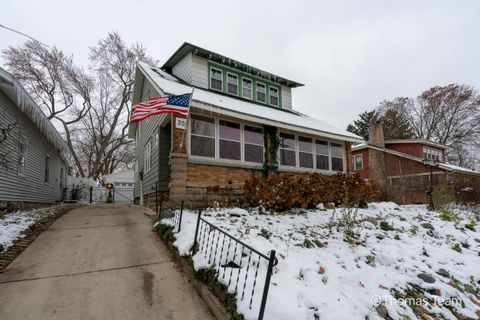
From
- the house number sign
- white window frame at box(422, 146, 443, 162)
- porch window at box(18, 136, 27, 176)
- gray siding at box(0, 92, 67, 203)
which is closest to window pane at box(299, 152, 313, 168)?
the house number sign

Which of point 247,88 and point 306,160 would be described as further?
point 247,88

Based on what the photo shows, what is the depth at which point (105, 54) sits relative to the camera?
77.1ft

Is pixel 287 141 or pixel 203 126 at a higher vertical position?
pixel 203 126

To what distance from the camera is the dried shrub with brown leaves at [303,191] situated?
258 inches

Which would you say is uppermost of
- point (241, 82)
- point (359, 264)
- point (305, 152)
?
point (241, 82)

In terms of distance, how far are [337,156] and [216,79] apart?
6.51 m

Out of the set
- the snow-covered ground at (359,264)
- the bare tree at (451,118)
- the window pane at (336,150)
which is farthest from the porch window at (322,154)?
the bare tree at (451,118)

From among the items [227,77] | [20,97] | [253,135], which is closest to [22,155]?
[20,97]

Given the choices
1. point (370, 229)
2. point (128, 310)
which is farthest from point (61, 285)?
point (370, 229)

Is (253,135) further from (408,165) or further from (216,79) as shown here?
(408,165)

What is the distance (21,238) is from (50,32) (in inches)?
184

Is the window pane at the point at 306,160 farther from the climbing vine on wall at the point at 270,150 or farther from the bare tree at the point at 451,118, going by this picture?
the bare tree at the point at 451,118

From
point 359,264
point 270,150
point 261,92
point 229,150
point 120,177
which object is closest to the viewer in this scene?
point 359,264

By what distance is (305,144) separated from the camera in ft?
36.3
